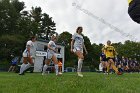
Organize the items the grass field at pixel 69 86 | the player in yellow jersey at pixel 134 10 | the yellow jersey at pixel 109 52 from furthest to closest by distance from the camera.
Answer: the yellow jersey at pixel 109 52 < the grass field at pixel 69 86 < the player in yellow jersey at pixel 134 10

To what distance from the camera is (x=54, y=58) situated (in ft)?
52.3

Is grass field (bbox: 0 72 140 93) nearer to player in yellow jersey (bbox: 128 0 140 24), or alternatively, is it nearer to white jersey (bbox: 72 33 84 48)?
player in yellow jersey (bbox: 128 0 140 24)

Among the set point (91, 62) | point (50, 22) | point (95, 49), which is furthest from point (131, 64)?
point (95, 49)

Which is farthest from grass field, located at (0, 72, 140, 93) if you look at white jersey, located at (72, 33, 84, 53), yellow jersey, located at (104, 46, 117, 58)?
yellow jersey, located at (104, 46, 117, 58)

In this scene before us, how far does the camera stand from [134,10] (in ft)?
13.0

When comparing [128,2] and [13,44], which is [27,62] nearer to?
[128,2]

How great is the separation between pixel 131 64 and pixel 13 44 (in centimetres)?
3117

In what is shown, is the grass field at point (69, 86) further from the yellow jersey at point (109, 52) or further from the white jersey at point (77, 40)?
the yellow jersey at point (109, 52)

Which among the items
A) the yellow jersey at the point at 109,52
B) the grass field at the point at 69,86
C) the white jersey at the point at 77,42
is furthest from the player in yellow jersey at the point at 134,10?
the yellow jersey at the point at 109,52

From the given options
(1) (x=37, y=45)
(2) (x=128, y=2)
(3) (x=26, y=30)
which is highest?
(3) (x=26, y=30)

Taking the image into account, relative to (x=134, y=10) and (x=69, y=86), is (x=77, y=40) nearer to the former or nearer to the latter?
(x=69, y=86)

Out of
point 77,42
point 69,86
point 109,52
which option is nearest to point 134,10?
point 69,86

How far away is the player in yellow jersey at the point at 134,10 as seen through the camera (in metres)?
3.93

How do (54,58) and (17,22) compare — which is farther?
(17,22)
